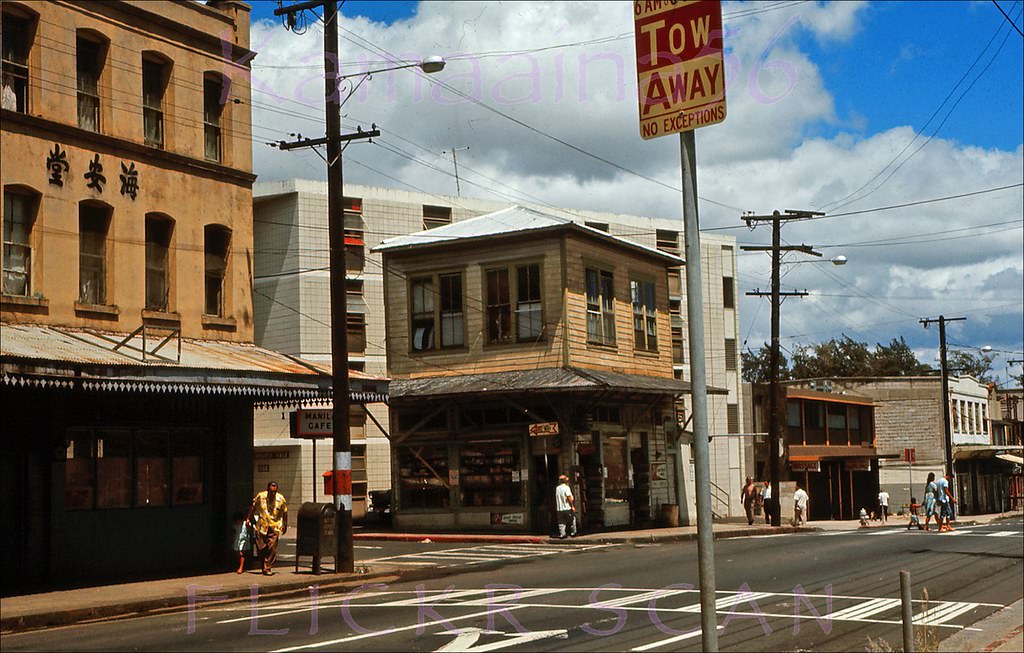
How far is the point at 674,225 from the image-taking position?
2741 inches

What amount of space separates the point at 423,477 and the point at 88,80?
18528 millimetres

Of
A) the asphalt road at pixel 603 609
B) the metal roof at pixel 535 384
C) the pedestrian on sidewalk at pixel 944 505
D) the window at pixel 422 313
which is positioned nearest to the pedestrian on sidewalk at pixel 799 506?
the pedestrian on sidewalk at pixel 944 505

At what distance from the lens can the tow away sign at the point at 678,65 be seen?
5805 millimetres

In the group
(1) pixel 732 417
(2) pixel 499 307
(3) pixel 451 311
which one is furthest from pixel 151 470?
(1) pixel 732 417

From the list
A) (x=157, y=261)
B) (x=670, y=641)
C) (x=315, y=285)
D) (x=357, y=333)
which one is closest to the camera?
(x=670, y=641)

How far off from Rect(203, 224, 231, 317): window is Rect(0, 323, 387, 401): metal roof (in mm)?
869

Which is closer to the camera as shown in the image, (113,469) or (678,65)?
(678,65)

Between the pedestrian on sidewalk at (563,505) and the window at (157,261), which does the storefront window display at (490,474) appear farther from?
the window at (157,261)

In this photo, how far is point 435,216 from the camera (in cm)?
5734

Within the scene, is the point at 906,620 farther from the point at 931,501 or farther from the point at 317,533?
the point at 931,501

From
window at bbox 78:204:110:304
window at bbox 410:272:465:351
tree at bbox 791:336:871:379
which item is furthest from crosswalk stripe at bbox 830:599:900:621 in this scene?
tree at bbox 791:336:871:379

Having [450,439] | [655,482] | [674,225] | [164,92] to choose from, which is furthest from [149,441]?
[674,225]

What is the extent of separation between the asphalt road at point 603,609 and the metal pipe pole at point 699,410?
22.5 feet

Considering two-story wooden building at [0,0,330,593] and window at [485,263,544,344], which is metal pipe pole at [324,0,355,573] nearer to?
two-story wooden building at [0,0,330,593]
